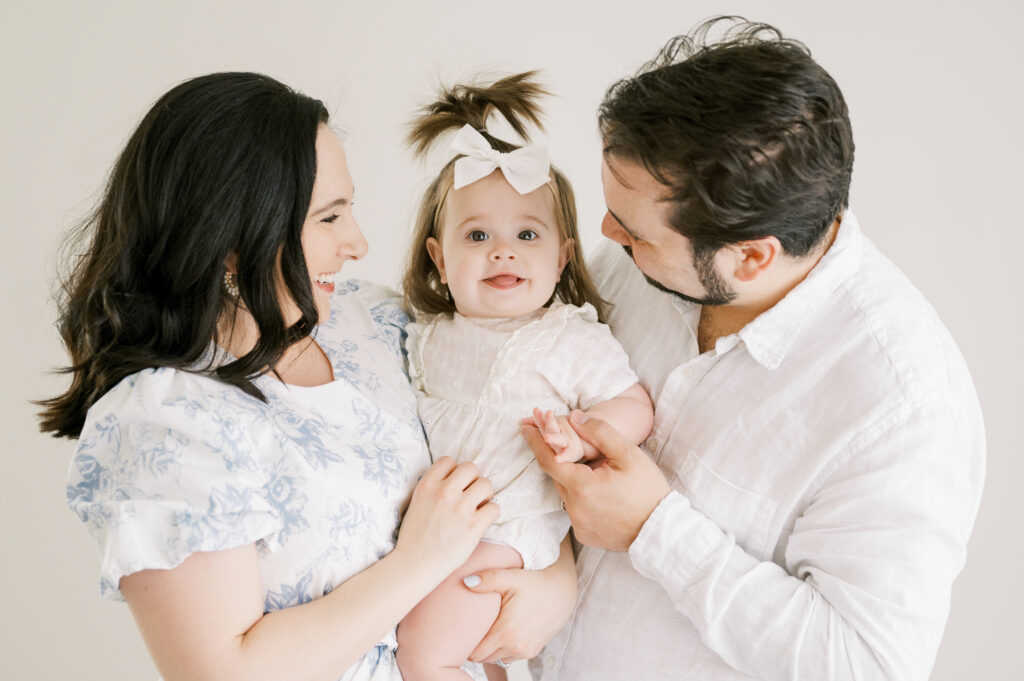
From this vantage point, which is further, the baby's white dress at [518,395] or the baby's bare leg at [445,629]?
the baby's white dress at [518,395]

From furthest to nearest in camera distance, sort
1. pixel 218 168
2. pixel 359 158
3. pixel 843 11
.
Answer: pixel 359 158 < pixel 843 11 < pixel 218 168

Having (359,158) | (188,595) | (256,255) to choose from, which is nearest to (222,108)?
(256,255)

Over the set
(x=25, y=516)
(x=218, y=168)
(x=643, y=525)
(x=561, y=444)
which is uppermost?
(x=218, y=168)

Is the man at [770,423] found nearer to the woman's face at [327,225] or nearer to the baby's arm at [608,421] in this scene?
the baby's arm at [608,421]

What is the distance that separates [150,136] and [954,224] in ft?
7.75

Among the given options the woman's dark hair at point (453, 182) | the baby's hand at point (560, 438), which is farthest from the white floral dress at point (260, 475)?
the woman's dark hair at point (453, 182)

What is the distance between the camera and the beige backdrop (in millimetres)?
2633

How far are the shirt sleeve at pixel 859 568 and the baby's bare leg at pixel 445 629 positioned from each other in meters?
0.37

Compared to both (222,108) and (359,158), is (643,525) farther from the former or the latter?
(359,158)

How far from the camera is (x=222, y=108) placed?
4.56 feet

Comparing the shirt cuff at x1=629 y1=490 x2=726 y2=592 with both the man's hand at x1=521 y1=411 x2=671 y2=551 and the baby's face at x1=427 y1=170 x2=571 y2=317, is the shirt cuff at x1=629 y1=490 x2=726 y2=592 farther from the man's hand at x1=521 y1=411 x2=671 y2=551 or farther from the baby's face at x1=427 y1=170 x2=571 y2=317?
the baby's face at x1=427 y1=170 x2=571 y2=317

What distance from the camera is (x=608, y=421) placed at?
1666mm

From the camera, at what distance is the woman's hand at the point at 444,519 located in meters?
1.50

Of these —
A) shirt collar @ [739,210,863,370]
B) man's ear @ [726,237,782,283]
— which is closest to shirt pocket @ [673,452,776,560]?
shirt collar @ [739,210,863,370]
